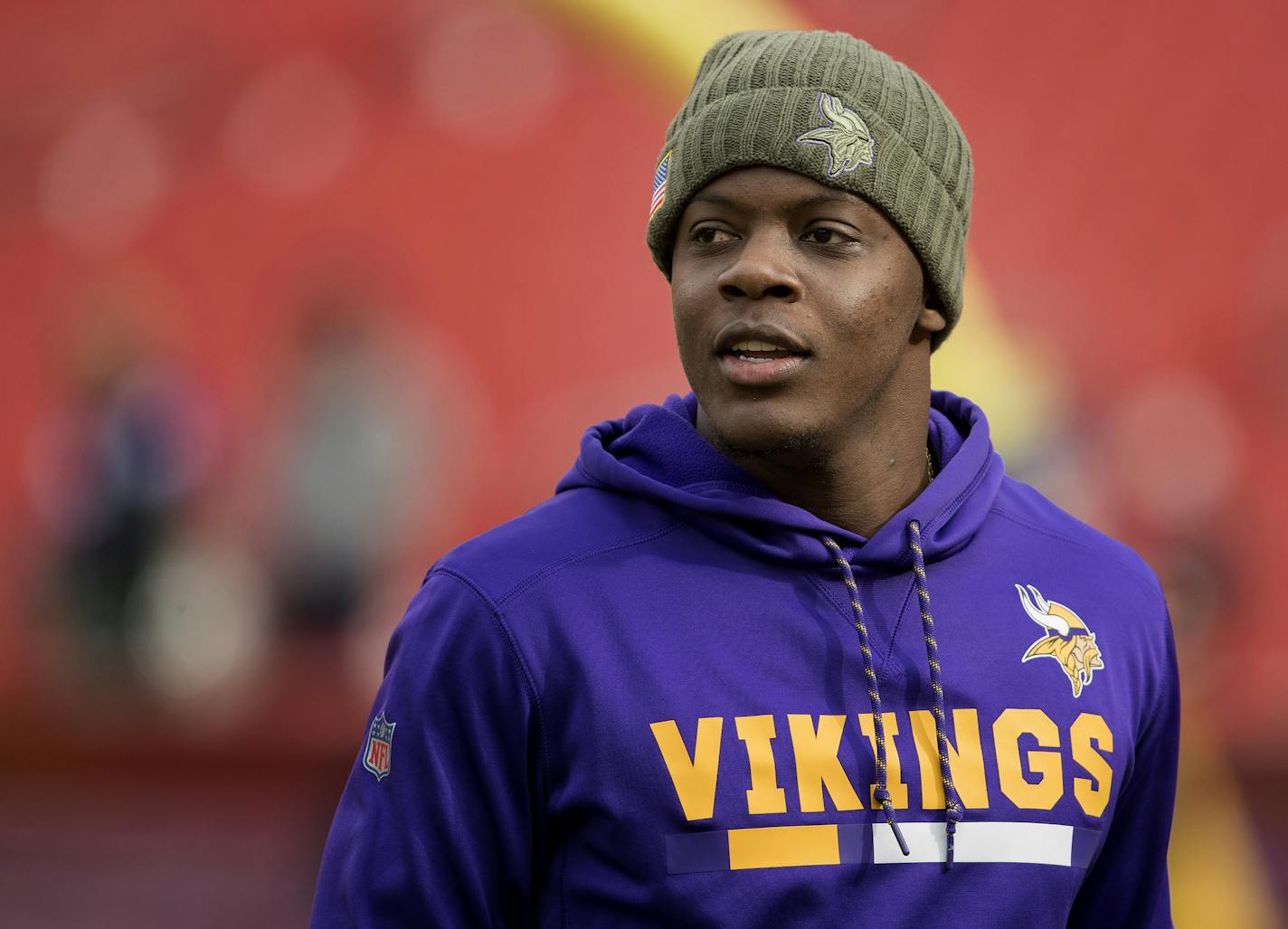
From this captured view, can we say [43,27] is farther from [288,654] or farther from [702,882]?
[702,882]

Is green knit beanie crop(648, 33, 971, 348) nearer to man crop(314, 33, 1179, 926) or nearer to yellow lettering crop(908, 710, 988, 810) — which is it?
man crop(314, 33, 1179, 926)

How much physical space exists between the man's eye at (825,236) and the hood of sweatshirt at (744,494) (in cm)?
25

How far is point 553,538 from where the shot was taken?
1693 mm

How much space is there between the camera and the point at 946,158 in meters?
1.86

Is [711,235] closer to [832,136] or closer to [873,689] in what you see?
[832,136]

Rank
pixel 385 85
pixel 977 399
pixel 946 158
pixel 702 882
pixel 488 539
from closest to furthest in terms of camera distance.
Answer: pixel 702 882, pixel 488 539, pixel 946 158, pixel 977 399, pixel 385 85

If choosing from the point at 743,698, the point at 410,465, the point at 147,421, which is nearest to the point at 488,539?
the point at 743,698

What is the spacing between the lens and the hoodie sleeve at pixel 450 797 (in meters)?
1.56

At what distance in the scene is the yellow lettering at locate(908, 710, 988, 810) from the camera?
162cm

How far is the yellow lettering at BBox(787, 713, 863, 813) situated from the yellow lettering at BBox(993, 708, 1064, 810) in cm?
17

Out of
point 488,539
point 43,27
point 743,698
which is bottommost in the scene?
point 743,698

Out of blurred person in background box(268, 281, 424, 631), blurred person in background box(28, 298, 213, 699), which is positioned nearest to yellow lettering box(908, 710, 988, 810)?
blurred person in background box(268, 281, 424, 631)

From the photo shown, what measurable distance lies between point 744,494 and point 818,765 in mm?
303

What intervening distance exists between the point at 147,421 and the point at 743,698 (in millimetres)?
4985
